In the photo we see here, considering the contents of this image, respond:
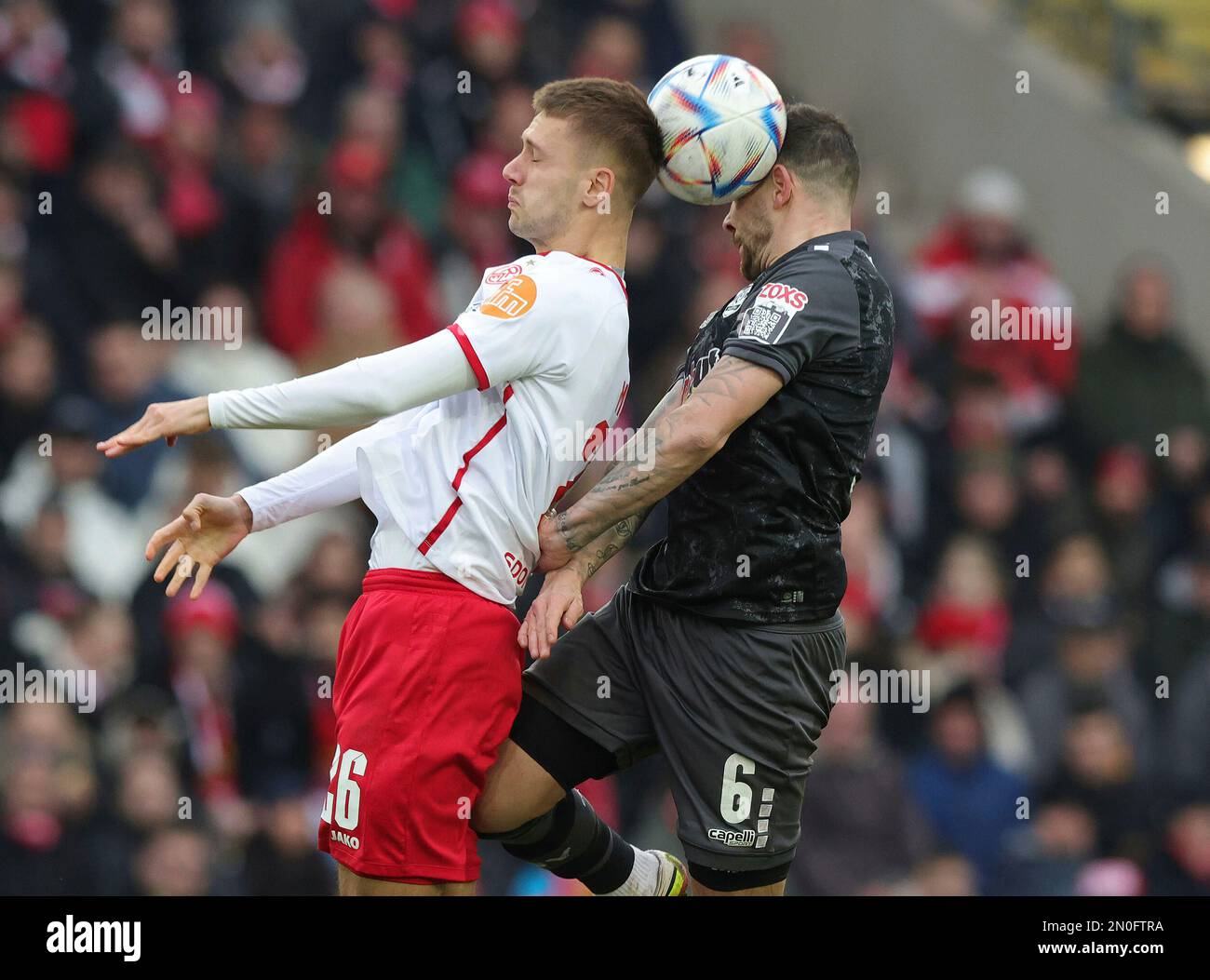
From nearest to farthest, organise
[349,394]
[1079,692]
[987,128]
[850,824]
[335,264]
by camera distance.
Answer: [349,394] → [850,824] → [335,264] → [1079,692] → [987,128]

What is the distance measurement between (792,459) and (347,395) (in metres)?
1.18

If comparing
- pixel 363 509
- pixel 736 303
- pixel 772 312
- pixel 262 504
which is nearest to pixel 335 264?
pixel 363 509

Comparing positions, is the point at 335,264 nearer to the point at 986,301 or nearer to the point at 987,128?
the point at 986,301

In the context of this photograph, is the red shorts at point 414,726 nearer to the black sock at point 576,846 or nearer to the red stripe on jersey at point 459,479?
the red stripe on jersey at point 459,479

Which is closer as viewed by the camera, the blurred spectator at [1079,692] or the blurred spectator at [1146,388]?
the blurred spectator at [1079,692]

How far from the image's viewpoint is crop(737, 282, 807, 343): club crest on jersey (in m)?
4.49

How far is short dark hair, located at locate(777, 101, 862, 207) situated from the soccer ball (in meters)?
0.06

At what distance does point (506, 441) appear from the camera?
177 inches

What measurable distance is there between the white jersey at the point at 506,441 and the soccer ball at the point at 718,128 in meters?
0.38

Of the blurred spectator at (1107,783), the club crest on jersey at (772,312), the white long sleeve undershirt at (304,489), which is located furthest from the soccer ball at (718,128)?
the blurred spectator at (1107,783)

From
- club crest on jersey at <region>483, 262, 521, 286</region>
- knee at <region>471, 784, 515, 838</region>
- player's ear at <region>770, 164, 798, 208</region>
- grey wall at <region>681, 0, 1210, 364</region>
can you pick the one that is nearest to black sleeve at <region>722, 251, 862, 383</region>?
player's ear at <region>770, 164, 798, 208</region>

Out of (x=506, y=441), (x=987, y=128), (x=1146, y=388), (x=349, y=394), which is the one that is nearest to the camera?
(x=349, y=394)

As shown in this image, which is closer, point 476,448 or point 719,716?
point 476,448
